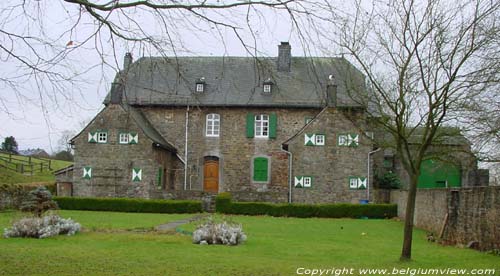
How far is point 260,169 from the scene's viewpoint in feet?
113

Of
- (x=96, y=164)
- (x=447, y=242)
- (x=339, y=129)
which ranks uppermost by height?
(x=339, y=129)

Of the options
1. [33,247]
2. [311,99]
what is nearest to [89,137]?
[311,99]

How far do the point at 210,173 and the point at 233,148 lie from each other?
203cm

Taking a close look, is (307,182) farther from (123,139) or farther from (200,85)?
(123,139)

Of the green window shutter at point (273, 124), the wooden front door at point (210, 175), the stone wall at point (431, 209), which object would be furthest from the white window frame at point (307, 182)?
the stone wall at point (431, 209)

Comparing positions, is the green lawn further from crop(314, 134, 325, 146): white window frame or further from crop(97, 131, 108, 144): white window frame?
crop(97, 131, 108, 144): white window frame

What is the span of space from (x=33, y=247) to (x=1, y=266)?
3540 mm

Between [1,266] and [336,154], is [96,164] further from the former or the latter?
[1,266]

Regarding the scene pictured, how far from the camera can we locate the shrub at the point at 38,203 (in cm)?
1775

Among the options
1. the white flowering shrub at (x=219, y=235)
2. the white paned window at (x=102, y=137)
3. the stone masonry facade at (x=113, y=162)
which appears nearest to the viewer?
the white flowering shrub at (x=219, y=235)

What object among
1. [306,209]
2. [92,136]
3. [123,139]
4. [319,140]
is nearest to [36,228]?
[306,209]

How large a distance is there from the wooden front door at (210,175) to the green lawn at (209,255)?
1691 cm

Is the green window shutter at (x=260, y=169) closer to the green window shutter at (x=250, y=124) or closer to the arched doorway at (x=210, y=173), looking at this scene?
the green window shutter at (x=250, y=124)

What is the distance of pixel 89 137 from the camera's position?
32125 millimetres
